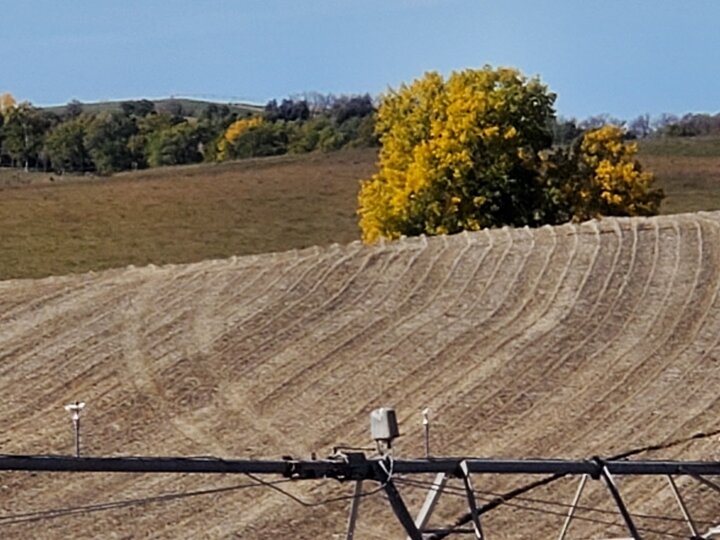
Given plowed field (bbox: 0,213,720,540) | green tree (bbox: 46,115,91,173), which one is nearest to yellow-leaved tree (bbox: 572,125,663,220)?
plowed field (bbox: 0,213,720,540)

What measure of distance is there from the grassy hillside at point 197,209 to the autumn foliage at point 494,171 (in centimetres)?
641

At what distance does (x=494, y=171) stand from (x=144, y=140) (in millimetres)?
60928

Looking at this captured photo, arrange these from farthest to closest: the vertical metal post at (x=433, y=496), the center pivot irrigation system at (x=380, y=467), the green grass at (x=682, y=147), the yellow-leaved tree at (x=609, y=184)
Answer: the green grass at (x=682, y=147) → the yellow-leaved tree at (x=609, y=184) → the vertical metal post at (x=433, y=496) → the center pivot irrigation system at (x=380, y=467)

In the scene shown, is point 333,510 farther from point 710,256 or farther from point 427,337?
point 710,256

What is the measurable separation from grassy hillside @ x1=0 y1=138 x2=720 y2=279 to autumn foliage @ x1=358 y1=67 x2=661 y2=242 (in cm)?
641

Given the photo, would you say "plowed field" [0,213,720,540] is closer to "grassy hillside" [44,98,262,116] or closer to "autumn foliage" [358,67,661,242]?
"autumn foliage" [358,67,661,242]

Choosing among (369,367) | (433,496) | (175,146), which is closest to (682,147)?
(175,146)

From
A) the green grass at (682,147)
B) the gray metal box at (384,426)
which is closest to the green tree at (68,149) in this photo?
the green grass at (682,147)

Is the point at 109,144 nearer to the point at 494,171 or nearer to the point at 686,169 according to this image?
the point at 686,169

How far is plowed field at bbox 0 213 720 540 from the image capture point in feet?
67.7

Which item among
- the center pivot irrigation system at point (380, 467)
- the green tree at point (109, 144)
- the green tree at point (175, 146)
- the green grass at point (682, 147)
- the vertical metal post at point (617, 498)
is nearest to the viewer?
the center pivot irrigation system at point (380, 467)

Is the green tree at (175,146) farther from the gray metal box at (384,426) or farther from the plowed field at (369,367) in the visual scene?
the gray metal box at (384,426)

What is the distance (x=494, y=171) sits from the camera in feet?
173

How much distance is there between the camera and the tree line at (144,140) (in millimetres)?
104500
